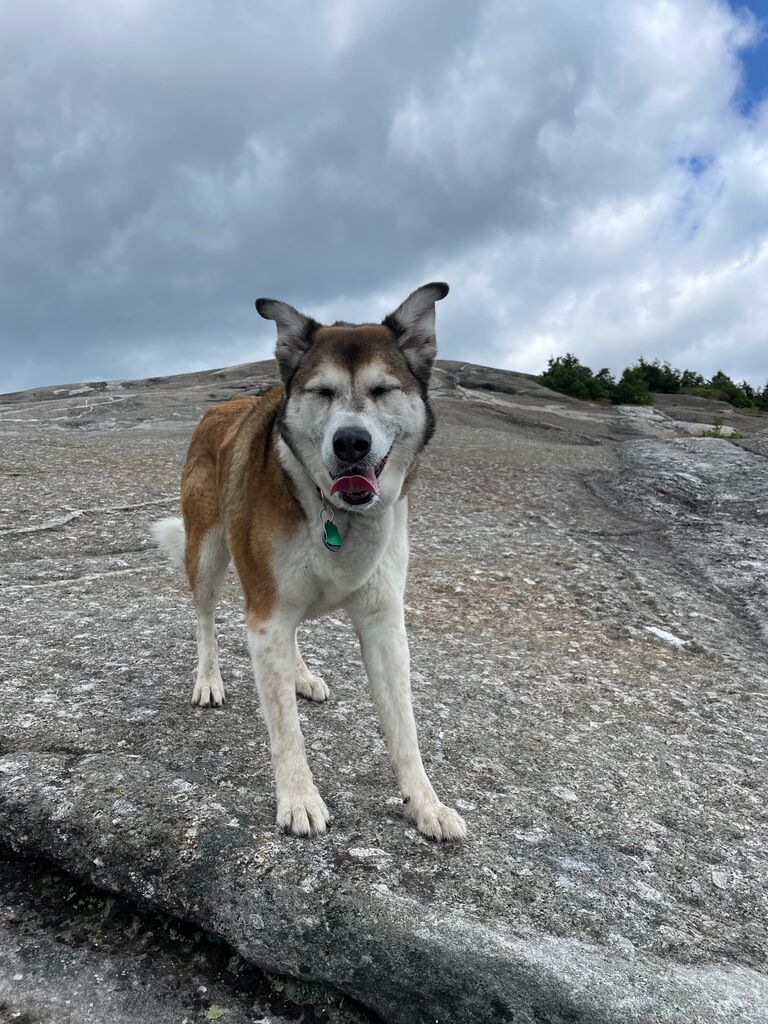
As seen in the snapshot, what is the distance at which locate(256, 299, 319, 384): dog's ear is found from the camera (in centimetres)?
344

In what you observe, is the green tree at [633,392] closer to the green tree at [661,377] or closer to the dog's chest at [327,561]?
the green tree at [661,377]

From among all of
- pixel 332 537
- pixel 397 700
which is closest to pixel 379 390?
pixel 332 537

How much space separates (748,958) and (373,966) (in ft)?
4.21

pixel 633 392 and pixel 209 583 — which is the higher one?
pixel 633 392

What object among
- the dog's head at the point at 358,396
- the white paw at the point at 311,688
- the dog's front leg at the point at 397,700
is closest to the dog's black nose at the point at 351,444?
the dog's head at the point at 358,396

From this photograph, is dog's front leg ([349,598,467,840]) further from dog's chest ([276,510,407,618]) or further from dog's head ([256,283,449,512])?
dog's head ([256,283,449,512])

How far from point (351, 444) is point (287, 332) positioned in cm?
86

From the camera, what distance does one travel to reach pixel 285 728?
301cm

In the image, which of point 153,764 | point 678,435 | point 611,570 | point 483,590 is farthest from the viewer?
point 678,435

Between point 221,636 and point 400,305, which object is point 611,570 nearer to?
point 221,636

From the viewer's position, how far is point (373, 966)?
90.8 inches

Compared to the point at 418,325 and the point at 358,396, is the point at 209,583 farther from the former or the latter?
the point at 418,325

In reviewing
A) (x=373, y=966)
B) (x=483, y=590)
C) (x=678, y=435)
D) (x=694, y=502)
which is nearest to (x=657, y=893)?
(x=373, y=966)

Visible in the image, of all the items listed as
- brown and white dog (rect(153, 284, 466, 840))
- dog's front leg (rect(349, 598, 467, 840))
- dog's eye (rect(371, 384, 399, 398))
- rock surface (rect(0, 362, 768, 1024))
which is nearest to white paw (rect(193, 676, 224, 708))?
rock surface (rect(0, 362, 768, 1024))
